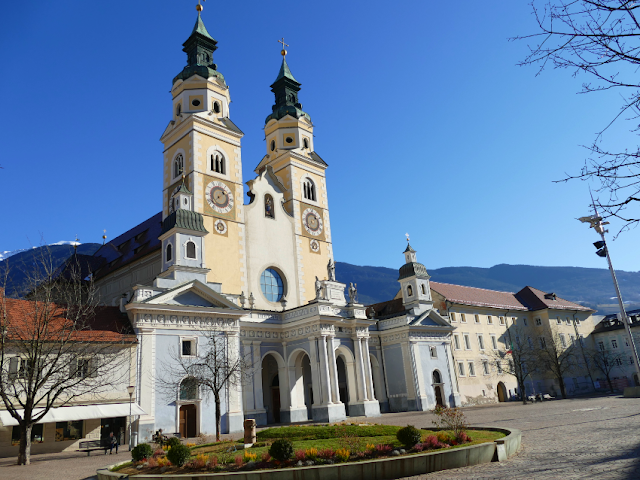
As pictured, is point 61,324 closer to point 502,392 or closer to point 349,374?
point 349,374

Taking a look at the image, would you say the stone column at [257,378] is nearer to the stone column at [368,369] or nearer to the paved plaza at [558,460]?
the stone column at [368,369]

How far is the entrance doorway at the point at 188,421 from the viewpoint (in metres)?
32.2

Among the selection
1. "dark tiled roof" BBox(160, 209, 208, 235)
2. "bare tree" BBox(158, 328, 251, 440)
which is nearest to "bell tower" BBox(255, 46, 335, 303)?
"dark tiled roof" BBox(160, 209, 208, 235)

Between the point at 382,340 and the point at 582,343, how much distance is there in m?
37.6

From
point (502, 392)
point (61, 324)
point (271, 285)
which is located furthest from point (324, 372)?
point (502, 392)

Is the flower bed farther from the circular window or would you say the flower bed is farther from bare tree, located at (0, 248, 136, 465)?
the circular window

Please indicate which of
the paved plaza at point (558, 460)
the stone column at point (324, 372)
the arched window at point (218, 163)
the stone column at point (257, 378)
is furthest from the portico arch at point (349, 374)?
the paved plaza at point (558, 460)

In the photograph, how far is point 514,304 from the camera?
67750 mm

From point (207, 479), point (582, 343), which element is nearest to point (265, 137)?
point (207, 479)

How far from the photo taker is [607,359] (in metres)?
70.8

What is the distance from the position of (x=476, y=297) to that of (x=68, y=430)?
48.6 metres

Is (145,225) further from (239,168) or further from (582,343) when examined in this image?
(582,343)

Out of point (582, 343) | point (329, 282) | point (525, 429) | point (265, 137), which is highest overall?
point (265, 137)

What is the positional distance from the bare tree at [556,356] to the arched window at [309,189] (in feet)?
113
